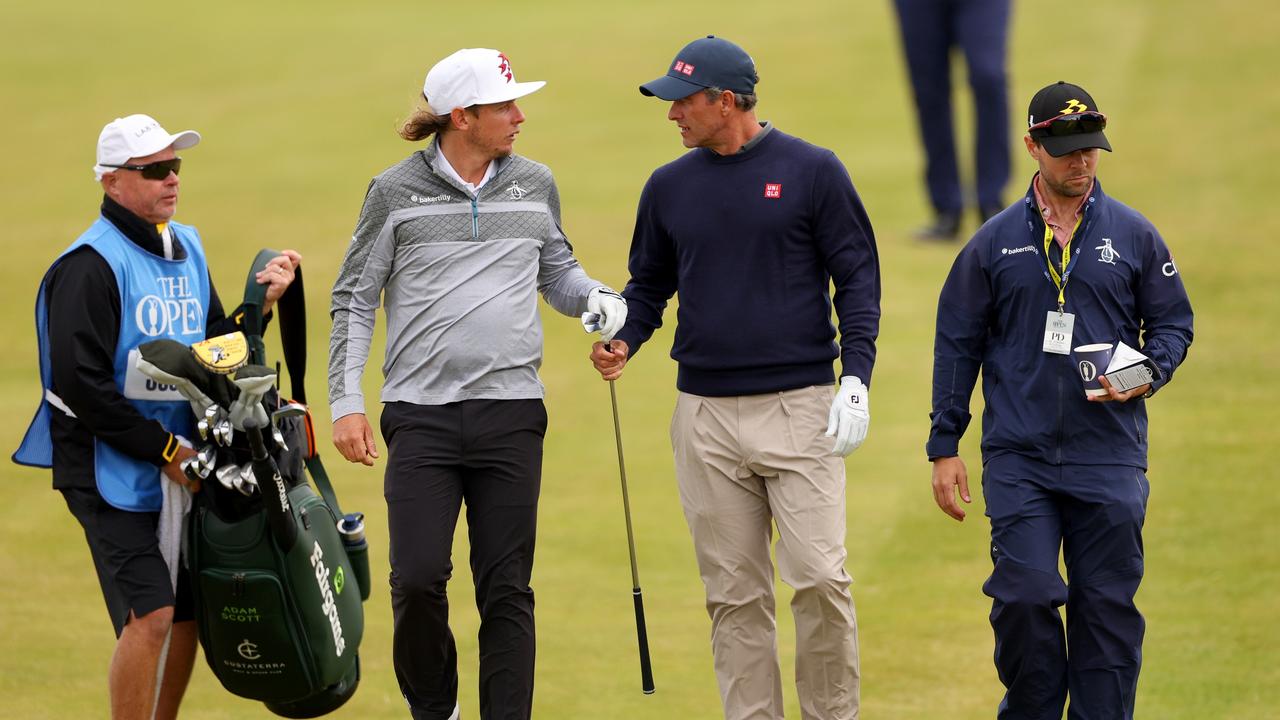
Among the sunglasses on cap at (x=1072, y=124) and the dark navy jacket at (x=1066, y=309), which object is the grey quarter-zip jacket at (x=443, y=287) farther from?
the sunglasses on cap at (x=1072, y=124)

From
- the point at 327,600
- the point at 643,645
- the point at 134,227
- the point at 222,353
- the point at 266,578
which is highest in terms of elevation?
the point at 134,227

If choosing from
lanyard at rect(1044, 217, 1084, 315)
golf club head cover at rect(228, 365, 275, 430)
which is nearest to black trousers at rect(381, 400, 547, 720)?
golf club head cover at rect(228, 365, 275, 430)

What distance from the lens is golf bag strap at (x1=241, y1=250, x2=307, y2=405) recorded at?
21.0ft

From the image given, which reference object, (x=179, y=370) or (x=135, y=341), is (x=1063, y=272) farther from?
(x=135, y=341)

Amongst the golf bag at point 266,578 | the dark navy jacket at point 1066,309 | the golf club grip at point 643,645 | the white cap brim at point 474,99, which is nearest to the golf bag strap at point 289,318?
the golf bag at point 266,578

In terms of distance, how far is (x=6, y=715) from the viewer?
734cm

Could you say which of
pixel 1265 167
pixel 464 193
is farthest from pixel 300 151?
pixel 464 193

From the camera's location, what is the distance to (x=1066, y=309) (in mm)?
5852

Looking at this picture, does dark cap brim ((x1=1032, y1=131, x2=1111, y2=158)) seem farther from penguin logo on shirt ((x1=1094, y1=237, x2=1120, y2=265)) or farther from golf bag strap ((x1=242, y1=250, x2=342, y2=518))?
golf bag strap ((x1=242, y1=250, x2=342, y2=518))

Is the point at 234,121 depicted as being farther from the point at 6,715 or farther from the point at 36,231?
the point at 6,715

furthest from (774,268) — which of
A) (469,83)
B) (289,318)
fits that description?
(289,318)

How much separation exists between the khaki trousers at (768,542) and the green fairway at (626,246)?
3.62ft

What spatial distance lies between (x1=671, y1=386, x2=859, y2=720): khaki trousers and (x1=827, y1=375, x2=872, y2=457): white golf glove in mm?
203

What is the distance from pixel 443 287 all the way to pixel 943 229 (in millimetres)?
8571
